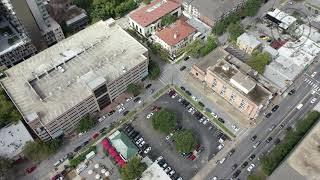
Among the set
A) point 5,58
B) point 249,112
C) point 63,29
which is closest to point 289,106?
point 249,112

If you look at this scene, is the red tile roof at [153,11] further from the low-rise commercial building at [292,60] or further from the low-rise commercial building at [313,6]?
the low-rise commercial building at [313,6]

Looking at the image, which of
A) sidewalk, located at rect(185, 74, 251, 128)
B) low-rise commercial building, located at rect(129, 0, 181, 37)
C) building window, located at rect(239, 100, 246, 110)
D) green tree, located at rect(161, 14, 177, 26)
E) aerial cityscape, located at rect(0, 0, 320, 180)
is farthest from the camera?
green tree, located at rect(161, 14, 177, 26)

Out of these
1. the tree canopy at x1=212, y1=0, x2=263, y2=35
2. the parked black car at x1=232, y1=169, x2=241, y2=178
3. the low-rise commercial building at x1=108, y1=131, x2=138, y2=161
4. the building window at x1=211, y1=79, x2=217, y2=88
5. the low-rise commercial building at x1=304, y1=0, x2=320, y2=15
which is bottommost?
the parked black car at x1=232, y1=169, x2=241, y2=178

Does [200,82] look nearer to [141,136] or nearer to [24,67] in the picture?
[141,136]

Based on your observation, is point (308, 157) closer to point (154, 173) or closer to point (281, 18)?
point (154, 173)

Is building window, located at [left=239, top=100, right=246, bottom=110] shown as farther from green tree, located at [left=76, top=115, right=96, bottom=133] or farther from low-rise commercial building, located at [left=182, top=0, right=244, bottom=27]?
green tree, located at [left=76, top=115, right=96, bottom=133]

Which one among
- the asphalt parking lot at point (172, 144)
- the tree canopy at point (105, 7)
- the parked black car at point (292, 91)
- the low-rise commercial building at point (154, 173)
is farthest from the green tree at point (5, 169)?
the parked black car at point (292, 91)

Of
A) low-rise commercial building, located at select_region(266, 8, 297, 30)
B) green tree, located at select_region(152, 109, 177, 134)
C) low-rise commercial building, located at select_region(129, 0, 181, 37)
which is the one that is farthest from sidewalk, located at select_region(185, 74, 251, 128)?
low-rise commercial building, located at select_region(266, 8, 297, 30)
